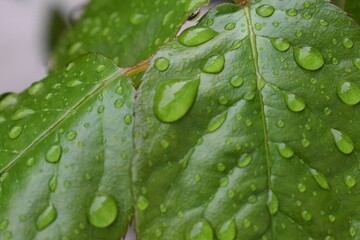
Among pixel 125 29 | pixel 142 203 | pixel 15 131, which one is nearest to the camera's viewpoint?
pixel 142 203

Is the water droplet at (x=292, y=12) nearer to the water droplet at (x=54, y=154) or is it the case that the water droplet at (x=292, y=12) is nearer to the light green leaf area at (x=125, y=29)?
the light green leaf area at (x=125, y=29)

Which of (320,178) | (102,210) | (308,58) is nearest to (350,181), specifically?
(320,178)

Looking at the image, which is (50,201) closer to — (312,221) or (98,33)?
(312,221)

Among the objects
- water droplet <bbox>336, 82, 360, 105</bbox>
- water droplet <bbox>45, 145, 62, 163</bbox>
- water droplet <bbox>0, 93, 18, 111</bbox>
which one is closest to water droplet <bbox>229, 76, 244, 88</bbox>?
water droplet <bbox>336, 82, 360, 105</bbox>

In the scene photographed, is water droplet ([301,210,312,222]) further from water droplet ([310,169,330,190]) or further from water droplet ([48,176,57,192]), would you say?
water droplet ([48,176,57,192])

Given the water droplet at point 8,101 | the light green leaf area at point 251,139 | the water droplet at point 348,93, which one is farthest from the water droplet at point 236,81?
the water droplet at point 8,101

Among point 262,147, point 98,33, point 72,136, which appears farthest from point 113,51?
point 262,147

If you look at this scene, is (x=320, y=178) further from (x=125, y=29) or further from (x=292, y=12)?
(x=125, y=29)
